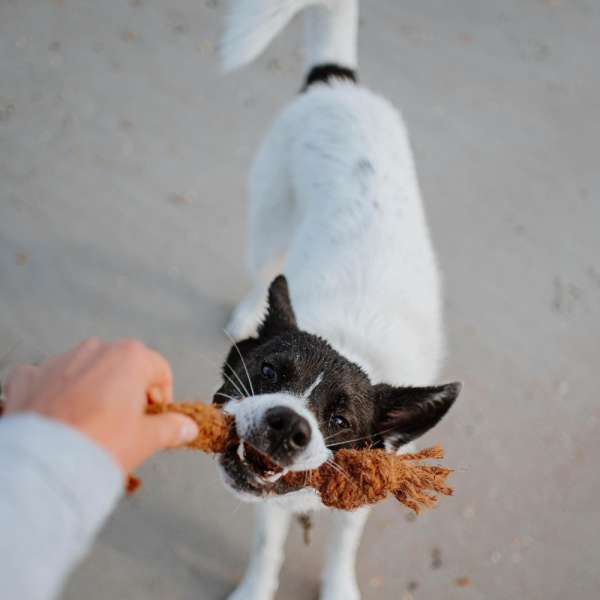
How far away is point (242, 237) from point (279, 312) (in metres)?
1.49

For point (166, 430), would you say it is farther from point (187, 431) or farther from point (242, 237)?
point (242, 237)

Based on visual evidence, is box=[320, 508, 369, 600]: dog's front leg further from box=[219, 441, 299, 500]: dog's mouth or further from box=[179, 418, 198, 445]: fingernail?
box=[179, 418, 198, 445]: fingernail

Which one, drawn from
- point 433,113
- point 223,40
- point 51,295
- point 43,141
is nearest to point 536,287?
point 433,113

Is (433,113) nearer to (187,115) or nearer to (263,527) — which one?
(187,115)

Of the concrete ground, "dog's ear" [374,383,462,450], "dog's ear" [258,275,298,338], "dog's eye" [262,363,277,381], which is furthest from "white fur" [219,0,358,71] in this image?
"dog's ear" [374,383,462,450]

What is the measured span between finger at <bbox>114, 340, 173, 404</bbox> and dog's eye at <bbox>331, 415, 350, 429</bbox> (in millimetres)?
686

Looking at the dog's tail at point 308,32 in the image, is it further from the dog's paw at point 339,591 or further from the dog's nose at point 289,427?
the dog's paw at point 339,591

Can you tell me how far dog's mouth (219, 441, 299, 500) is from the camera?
4.39 ft

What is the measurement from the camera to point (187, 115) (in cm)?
335

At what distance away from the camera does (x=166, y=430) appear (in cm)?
81

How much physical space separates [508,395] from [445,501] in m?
0.73

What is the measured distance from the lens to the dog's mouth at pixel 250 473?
4.39 ft

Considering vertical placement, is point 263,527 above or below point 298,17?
below

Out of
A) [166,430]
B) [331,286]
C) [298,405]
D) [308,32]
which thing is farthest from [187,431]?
[308,32]
